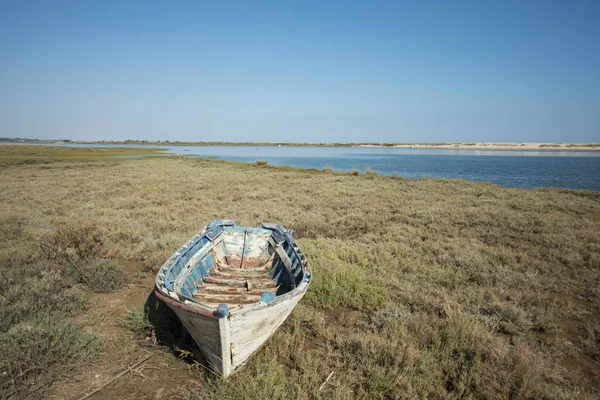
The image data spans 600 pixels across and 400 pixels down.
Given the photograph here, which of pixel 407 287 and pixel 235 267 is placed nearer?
pixel 407 287

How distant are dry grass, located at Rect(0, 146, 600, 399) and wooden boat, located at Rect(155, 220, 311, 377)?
459 millimetres

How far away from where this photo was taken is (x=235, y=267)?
24.5 feet

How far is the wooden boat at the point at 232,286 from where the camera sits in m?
3.65

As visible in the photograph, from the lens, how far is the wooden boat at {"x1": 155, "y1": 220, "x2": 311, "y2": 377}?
3.65 m

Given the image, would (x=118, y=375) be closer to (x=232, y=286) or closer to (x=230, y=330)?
(x=230, y=330)

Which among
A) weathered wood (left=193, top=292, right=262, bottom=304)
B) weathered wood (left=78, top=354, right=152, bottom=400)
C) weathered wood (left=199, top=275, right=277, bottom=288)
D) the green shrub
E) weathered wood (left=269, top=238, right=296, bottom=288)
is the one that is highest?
Result: weathered wood (left=269, top=238, right=296, bottom=288)

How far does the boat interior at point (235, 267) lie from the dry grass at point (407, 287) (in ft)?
2.76

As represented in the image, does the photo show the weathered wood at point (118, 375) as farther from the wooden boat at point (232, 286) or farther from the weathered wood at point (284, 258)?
the weathered wood at point (284, 258)

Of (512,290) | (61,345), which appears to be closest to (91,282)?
(61,345)

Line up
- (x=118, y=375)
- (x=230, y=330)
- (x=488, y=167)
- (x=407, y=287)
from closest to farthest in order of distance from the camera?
(x=230, y=330)
(x=118, y=375)
(x=407, y=287)
(x=488, y=167)

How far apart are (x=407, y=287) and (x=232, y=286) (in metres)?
3.86

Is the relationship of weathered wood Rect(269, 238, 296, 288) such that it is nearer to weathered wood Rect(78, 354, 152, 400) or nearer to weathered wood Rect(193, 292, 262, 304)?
weathered wood Rect(193, 292, 262, 304)

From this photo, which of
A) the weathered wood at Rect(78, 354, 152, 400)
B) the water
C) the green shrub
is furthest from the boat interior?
the water

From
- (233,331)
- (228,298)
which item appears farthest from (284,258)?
(233,331)
